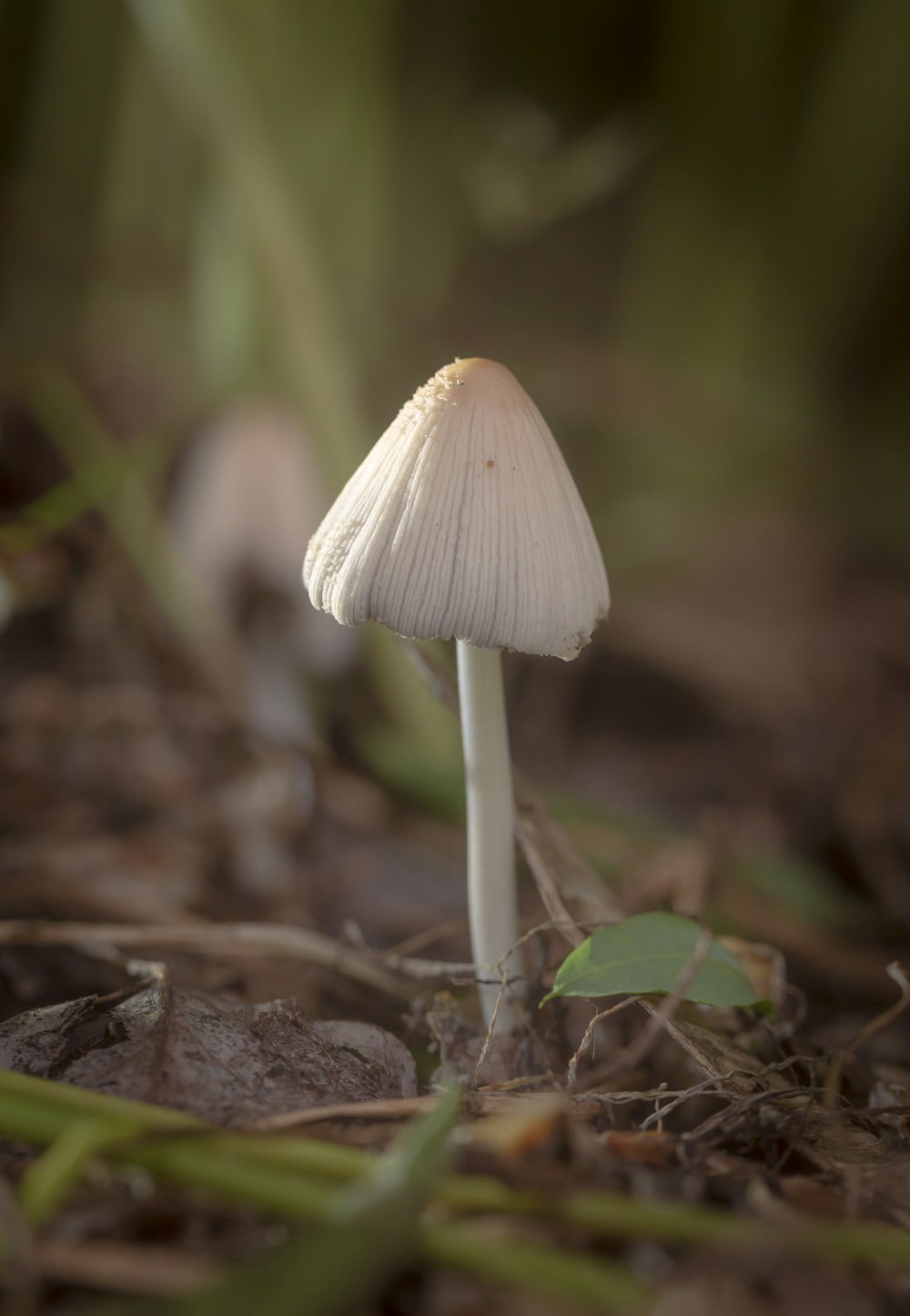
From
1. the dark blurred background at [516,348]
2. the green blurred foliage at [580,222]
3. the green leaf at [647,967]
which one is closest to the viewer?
the green leaf at [647,967]

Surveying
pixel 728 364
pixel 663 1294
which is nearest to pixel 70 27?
pixel 728 364

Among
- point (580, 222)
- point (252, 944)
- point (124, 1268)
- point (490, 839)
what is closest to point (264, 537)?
point (252, 944)

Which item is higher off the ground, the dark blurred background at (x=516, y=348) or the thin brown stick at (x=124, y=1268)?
the dark blurred background at (x=516, y=348)

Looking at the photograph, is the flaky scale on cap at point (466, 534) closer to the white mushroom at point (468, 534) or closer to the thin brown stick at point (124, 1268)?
the white mushroom at point (468, 534)

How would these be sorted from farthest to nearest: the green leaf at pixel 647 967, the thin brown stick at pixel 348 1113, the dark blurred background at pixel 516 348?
the dark blurred background at pixel 516 348 → the green leaf at pixel 647 967 → the thin brown stick at pixel 348 1113

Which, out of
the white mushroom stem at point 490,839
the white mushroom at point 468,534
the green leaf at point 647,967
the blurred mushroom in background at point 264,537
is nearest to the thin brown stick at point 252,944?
the white mushroom stem at point 490,839

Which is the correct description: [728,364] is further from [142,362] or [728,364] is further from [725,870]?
[725,870]

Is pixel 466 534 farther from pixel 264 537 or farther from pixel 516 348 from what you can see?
pixel 516 348
